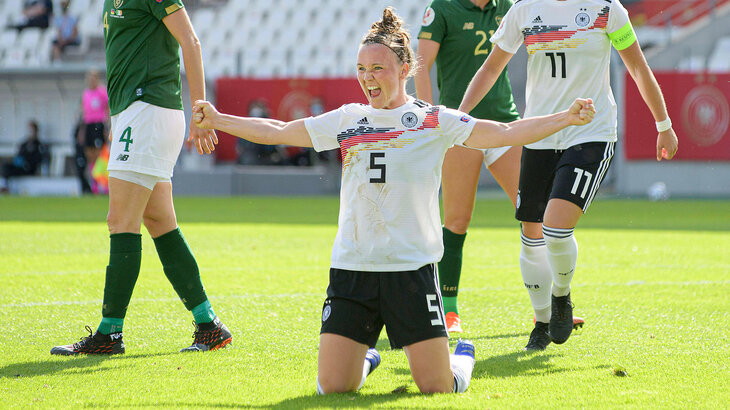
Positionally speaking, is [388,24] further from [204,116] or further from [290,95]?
[290,95]

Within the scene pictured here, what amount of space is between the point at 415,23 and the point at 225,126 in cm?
2342

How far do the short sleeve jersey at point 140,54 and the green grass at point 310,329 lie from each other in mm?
1283

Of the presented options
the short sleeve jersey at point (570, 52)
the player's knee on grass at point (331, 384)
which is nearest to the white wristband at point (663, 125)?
the short sleeve jersey at point (570, 52)

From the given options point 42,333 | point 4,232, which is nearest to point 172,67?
point 42,333

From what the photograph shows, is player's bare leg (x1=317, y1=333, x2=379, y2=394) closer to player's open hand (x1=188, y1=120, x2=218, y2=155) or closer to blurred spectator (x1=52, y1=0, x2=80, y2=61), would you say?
player's open hand (x1=188, y1=120, x2=218, y2=155)

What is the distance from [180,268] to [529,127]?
207 cm

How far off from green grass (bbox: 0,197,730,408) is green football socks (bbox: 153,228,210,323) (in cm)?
29

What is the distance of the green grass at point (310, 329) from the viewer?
3.58 metres

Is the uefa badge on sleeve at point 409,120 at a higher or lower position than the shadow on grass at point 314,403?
higher

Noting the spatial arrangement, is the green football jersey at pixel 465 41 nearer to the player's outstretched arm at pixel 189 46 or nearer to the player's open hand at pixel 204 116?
the player's outstretched arm at pixel 189 46

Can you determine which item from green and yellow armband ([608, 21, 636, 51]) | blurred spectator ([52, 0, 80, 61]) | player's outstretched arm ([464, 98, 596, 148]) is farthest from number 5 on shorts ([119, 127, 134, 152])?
blurred spectator ([52, 0, 80, 61])

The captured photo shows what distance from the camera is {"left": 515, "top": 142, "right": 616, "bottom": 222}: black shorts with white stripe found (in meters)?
4.45

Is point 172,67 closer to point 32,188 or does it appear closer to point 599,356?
point 599,356

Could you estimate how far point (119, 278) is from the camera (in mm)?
4496
